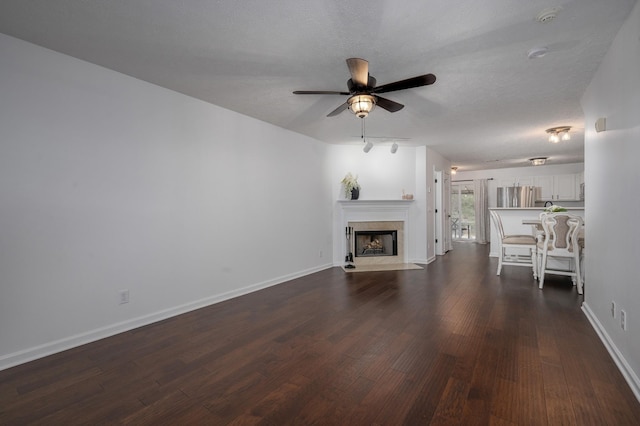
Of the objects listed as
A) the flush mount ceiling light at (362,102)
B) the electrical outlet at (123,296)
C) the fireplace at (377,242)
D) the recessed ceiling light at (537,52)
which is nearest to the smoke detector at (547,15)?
the recessed ceiling light at (537,52)

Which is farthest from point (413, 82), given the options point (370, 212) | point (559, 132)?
point (559, 132)

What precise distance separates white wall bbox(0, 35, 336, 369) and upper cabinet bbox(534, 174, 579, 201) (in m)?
9.06

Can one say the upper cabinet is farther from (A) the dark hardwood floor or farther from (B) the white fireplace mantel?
(A) the dark hardwood floor

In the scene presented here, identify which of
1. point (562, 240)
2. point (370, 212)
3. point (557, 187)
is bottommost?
point (562, 240)

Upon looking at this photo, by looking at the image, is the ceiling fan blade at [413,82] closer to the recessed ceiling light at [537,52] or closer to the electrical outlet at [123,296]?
the recessed ceiling light at [537,52]

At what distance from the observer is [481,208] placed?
1002 cm

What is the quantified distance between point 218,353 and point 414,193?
515 cm

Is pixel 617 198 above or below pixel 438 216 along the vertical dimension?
above

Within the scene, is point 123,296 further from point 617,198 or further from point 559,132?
point 559,132

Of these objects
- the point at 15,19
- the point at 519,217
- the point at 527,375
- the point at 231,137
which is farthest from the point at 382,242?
the point at 15,19

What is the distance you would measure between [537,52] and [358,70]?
5.06 feet

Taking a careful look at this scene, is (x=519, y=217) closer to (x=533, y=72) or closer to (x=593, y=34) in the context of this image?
(x=533, y=72)

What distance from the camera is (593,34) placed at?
226cm

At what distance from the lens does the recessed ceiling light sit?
95.6 inches
